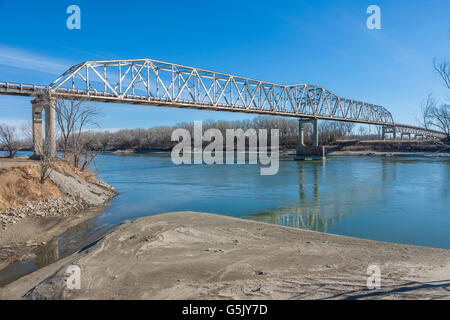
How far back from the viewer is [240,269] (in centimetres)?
660

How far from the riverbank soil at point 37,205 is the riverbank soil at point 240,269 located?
299 cm

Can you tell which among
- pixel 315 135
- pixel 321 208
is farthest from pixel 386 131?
pixel 321 208

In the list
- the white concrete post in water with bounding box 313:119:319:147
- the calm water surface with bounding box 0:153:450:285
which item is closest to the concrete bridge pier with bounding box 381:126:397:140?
the white concrete post in water with bounding box 313:119:319:147

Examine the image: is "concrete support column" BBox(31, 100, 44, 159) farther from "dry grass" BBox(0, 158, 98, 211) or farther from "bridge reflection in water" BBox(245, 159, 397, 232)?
"bridge reflection in water" BBox(245, 159, 397, 232)

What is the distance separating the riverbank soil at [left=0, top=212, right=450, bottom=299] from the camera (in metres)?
5.47

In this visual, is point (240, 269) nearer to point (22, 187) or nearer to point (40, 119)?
point (22, 187)

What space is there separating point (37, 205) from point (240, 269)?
10889 millimetres

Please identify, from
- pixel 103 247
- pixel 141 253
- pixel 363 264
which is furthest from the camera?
pixel 103 247

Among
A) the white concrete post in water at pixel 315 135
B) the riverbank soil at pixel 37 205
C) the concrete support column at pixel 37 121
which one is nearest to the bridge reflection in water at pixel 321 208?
the riverbank soil at pixel 37 205

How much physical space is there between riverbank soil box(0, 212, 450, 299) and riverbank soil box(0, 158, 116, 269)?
9.82 ft

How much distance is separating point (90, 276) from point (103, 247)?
2.14m
